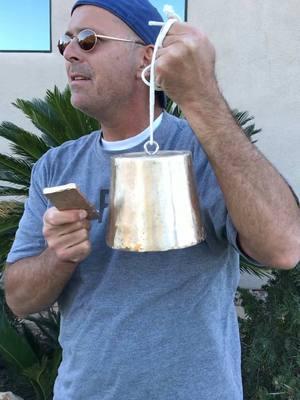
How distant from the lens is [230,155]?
1.31 meters

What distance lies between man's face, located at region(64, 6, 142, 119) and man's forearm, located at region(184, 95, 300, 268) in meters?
0.41

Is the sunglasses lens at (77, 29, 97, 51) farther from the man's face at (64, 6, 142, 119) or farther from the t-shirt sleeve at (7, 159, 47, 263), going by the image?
the t-shirt sleeve at (7, 159, 47, 263)

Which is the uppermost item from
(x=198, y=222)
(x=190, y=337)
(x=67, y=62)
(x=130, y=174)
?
(x=67, y=62)

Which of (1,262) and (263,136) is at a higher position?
(263,136)

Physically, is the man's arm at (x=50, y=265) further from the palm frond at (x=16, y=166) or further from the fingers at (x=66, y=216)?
the palm frond at (x=16, y=166)

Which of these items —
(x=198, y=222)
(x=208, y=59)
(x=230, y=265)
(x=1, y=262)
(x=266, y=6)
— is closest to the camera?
(x=208, y=59)

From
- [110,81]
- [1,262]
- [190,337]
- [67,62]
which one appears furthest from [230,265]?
[1,262]

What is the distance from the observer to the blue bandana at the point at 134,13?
1.65 metres

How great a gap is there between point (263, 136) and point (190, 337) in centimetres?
457

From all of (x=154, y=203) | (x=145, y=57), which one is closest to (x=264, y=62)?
(x=145, y=57)

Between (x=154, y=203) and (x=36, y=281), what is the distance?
0.51m

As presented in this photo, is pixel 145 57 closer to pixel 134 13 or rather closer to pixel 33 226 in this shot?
pixel 134 13

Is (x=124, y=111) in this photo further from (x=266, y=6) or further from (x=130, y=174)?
(x=266, y=6)

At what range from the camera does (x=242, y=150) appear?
1.32 metres
